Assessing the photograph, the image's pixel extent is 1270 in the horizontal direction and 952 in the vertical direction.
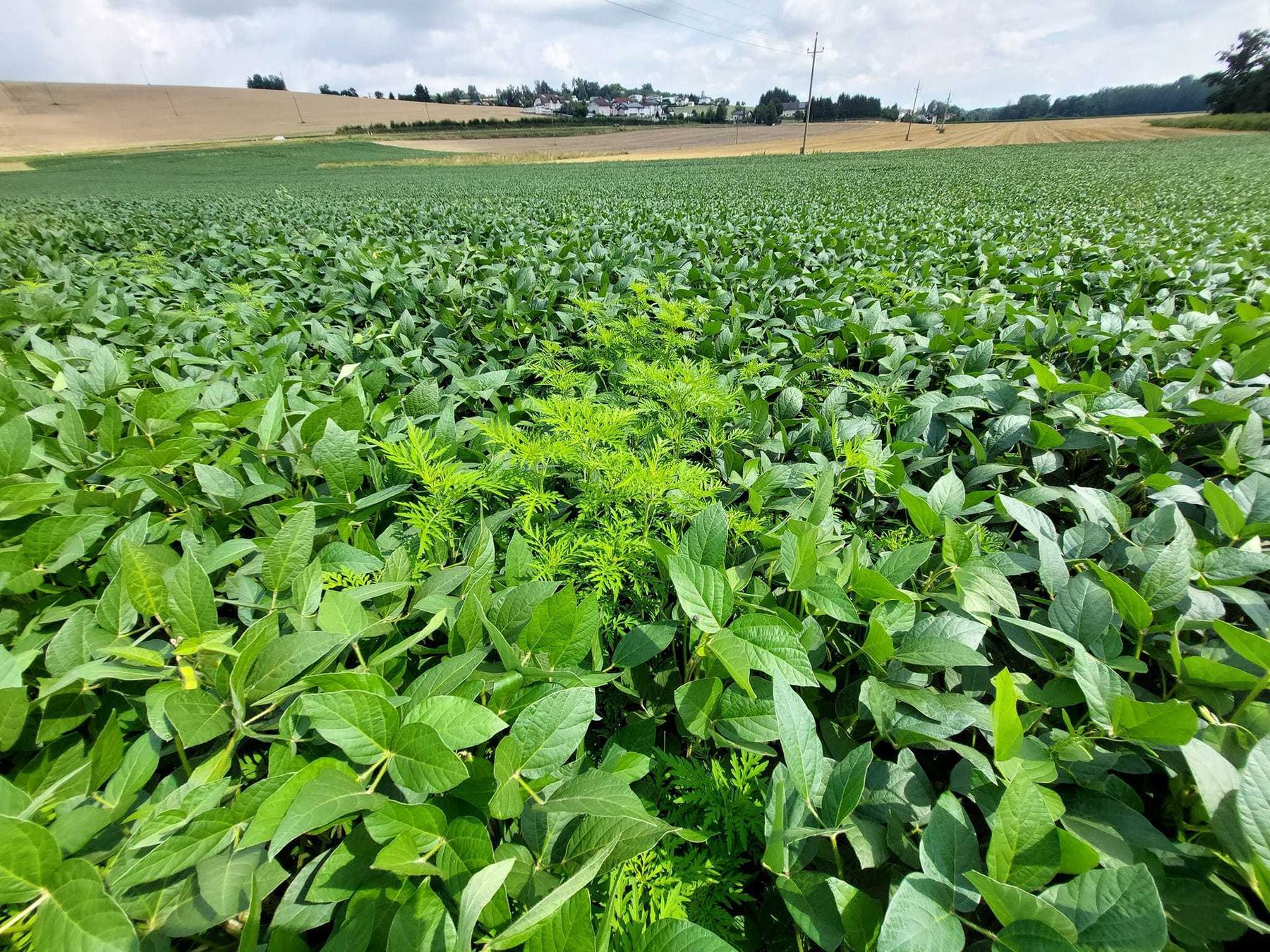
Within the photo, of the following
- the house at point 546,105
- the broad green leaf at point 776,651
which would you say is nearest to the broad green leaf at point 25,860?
the broad green leaf at point 776,651

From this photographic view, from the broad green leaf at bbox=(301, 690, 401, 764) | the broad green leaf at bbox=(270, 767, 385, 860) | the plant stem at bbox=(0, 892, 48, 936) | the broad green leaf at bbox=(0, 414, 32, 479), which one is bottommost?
the plant stem at bbox=(0, 892, 48, 936)

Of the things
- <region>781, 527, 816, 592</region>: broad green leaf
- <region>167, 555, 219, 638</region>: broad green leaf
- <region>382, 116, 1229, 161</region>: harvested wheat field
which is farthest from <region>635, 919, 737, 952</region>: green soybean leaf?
<region>382, 116, 1229, 161</region>: harvested wheat field

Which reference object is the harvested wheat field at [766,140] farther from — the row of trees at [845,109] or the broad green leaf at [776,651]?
the broad green leaf at [776,651]

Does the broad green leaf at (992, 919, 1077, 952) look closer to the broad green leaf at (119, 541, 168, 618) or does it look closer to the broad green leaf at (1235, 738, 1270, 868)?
the broad green leaf at (1235, 738, 1270, 868)

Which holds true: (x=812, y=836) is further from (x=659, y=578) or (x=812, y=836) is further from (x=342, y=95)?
(x=342, y=95)

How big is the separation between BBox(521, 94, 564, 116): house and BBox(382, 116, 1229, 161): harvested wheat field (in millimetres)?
28251

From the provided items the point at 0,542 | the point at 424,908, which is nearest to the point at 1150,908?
the point at 424,908

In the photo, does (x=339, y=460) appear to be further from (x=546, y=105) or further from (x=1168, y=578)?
(x=546, y=105)

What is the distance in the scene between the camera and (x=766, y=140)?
60312mm

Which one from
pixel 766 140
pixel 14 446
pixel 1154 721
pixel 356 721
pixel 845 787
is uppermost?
pixel 766 140

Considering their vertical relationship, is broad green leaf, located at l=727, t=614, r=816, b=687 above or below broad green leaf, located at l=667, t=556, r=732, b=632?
below

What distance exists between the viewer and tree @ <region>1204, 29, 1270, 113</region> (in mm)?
59688

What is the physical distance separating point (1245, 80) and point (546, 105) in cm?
9889

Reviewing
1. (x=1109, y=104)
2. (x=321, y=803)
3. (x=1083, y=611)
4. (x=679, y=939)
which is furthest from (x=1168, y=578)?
(x=1109, y=104)
